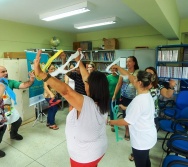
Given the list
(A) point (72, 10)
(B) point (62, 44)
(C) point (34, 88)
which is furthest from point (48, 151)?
(B) point (62, 44)

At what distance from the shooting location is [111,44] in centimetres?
489

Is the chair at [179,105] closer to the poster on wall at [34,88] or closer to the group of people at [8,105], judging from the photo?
the group of people at [8,105]

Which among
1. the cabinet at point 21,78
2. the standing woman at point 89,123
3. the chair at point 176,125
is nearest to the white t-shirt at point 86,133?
the standing woman at point 89,123

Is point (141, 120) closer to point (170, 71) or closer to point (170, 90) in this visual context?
point (170, 90)

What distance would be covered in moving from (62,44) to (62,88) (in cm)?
487

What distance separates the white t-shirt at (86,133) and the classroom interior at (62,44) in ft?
3.68

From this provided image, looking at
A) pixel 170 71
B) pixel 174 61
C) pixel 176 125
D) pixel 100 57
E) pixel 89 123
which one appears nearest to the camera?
pixel 89 123

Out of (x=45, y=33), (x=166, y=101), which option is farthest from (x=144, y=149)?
(x=45, y=33)

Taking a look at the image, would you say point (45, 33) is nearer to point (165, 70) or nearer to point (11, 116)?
point (11, 116)

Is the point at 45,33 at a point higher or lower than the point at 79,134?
higher

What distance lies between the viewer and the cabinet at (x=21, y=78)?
3.25 m

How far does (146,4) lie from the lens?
151cm

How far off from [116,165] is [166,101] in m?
2.11

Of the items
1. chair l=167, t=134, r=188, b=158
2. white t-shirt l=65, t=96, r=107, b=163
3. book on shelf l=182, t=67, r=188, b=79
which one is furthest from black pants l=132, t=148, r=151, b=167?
book on shelf l=182, t=67, r=188, b=79
